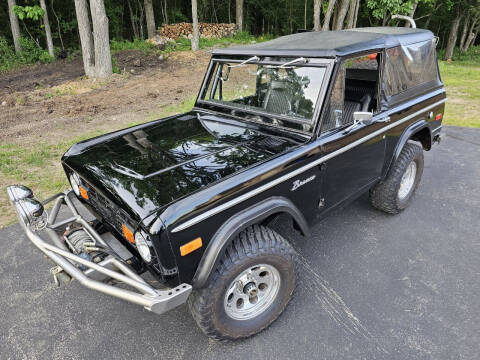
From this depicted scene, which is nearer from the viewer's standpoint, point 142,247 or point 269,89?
point 142,247

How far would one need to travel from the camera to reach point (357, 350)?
235cm

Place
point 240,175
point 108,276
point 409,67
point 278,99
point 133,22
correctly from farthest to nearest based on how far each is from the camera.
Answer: point 133,22
point 409,67
point 278,99
point 240,175
point 108,276

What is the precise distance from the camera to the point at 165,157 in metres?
2.53

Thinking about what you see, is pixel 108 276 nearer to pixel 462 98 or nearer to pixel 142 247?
pixel 142 247

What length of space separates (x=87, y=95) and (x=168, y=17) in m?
15.6

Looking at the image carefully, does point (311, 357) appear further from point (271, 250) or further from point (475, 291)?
point (475, 291)

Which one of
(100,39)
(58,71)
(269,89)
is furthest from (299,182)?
(58,71)

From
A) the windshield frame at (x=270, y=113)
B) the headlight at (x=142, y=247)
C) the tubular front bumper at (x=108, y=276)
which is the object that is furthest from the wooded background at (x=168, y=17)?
the headlight at (x=142, y=247)

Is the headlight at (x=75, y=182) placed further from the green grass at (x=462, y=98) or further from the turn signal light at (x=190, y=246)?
the green grass at (x=462, y=98)

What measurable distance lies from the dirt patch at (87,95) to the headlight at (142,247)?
545cm

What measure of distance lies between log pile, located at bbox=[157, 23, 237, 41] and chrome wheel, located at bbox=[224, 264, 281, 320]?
53.5 ft

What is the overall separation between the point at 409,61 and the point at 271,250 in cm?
255

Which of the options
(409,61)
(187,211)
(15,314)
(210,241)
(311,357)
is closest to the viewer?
(187,211)

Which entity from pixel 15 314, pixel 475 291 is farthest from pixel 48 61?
pixel 475 291
